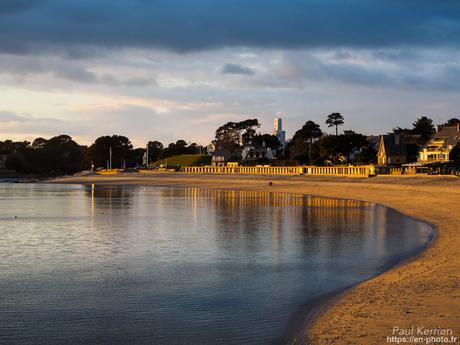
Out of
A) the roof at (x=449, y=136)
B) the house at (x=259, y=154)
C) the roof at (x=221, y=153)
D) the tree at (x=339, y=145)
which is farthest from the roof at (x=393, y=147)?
the roof at (x=221, y=153)

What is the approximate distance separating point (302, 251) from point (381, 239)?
599cm

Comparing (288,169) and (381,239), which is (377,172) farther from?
(381,239)

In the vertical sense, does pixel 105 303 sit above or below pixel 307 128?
below

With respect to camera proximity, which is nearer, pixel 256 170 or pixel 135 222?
pixel 135 222

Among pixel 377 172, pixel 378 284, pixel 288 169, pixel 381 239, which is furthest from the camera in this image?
pixel 288 169

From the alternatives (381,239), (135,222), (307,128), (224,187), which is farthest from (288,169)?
(381,239)

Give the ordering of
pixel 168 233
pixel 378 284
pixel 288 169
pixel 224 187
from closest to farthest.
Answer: pixel 378 284
pixel 168 233
pixel 224 187
pixel 288 169

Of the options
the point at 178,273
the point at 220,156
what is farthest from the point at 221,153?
the point at 178,273

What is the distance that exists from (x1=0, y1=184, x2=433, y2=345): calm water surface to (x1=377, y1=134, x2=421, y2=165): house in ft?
284

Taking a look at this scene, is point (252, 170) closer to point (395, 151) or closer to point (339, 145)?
point (339, 145)

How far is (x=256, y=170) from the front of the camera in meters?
131

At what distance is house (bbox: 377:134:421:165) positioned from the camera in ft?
407

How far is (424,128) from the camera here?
477 feet

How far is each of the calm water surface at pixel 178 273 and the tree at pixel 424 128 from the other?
109138 millimetres
